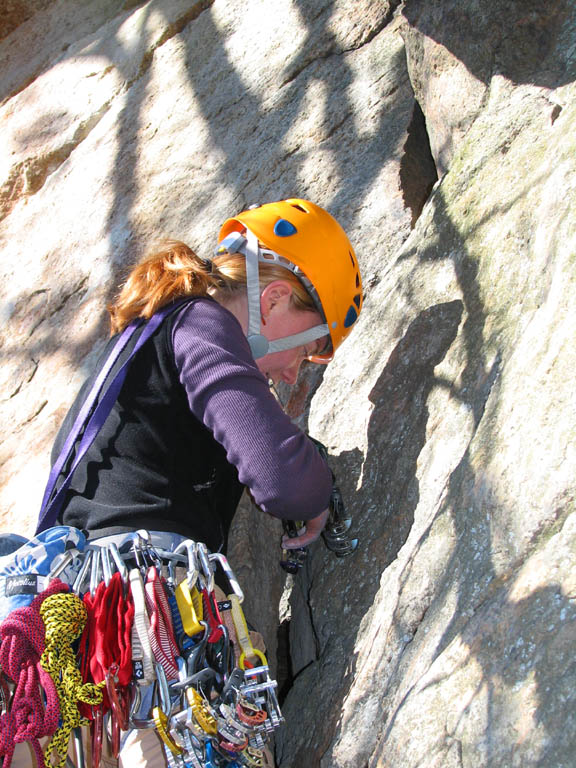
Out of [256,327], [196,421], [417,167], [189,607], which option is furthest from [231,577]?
[417,167]

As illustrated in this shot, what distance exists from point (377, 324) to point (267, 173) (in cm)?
142

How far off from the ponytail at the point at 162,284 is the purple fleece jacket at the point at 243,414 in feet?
0.36

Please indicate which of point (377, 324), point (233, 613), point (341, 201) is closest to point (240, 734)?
point (233, 613)

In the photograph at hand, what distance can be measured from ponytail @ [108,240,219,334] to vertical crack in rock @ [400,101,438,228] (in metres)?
1.46

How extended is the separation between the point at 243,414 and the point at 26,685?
2.69 feet

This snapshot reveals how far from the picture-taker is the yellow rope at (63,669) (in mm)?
1669

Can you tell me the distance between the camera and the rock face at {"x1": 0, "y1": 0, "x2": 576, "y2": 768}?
1.73 m

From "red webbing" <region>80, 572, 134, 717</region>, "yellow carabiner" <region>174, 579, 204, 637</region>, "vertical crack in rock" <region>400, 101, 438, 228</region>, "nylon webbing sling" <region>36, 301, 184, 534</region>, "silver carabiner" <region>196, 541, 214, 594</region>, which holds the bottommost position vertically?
"vertical crack in rock" <region>400, 101, 438, 228</region>

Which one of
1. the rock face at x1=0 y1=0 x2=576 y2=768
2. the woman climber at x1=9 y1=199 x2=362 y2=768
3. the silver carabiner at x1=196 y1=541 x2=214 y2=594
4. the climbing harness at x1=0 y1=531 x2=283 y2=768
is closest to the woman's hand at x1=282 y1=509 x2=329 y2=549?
the woman climber at x1=9 y1=199 x2=362 y2=768

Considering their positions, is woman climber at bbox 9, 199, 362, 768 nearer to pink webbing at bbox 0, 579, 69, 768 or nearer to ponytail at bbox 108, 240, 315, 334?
ponytail at bbox 108, 240, 315, 334

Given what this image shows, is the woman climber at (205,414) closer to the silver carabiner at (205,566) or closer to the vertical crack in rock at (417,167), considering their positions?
the silver carabiner at (205,566)

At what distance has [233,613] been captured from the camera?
202cm

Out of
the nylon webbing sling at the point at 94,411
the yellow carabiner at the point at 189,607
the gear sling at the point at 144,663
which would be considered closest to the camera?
the gear sling at the point at 144,663

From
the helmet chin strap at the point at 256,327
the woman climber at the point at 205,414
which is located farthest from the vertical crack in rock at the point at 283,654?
the helmet chin strap at the point at 256,327
